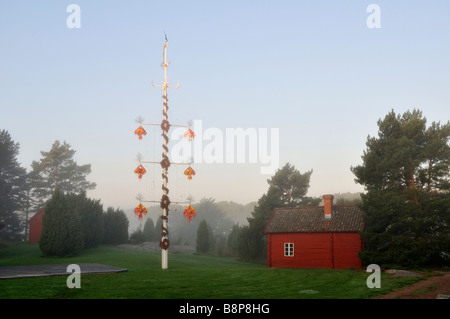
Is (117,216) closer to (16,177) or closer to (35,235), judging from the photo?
(35,235)

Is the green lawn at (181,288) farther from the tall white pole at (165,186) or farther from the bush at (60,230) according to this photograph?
the bush at (60,230)

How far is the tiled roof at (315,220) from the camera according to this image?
3175 cm

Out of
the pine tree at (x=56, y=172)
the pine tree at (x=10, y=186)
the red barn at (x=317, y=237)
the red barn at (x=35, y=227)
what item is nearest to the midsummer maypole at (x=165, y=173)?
the red barn at (x=317, y=237)

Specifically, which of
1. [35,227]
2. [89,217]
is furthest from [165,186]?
[35,227]

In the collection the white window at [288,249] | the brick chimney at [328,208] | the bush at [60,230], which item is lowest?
the white window at [288,249]

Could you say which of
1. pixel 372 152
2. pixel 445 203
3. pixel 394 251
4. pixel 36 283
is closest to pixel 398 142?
pixel 372 152

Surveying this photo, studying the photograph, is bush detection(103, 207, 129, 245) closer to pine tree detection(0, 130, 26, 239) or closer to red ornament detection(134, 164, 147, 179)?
pine tree detection(0, 130, 26, 239)

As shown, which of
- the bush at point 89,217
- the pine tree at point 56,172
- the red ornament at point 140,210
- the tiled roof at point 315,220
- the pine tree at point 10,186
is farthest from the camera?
the pine tree at point 56,172

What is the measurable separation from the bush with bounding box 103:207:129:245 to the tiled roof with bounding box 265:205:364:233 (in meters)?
23.4

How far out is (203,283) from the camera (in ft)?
56.7

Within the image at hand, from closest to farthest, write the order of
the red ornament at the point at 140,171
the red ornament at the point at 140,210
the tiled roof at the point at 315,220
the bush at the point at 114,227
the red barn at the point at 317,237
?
1. the red ornament at the point at 140,171
2. the red ornament at the point at 140,210
3. the red barn at the point at 317,237
4. the tiled roof at the point at 315,220
5. the bush at the point at 114,227

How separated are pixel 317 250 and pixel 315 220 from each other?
107 inches

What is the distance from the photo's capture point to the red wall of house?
31.0 m

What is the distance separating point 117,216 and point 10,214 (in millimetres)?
17826
